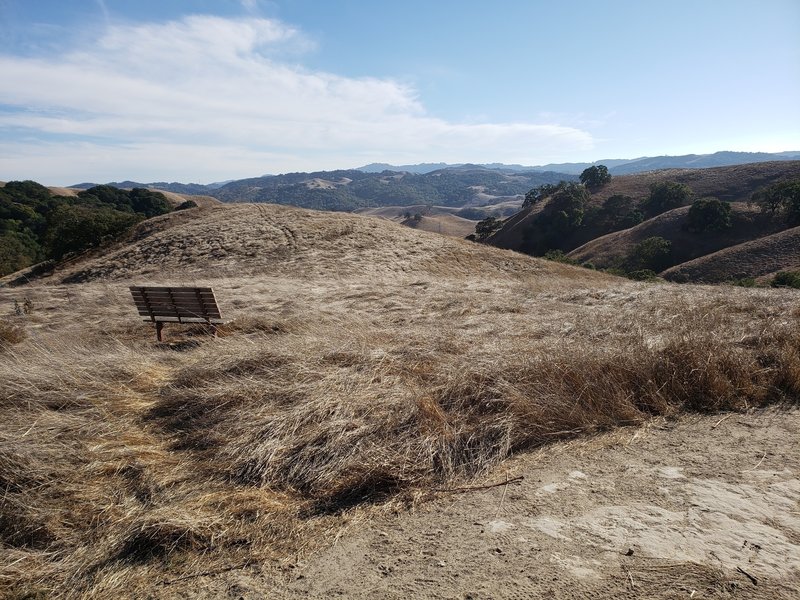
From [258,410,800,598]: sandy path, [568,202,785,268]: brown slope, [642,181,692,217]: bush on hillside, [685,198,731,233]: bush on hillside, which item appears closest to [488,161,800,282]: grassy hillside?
[568,202,785,268]: brown slope

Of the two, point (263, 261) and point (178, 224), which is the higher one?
point (178, 224)

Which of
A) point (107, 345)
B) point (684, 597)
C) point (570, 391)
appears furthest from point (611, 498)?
point (107, 345)

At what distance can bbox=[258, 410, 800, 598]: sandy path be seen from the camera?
6.56 ft

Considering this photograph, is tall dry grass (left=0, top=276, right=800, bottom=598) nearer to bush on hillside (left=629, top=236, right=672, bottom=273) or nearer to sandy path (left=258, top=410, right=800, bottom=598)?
sandy path (left=258, top=410, right=800, bottom=598)

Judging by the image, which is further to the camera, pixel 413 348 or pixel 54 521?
pixel 413 348

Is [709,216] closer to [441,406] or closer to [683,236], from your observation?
[683,236]

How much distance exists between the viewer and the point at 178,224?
23.0 m

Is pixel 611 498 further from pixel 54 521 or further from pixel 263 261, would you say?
pixel 263 261

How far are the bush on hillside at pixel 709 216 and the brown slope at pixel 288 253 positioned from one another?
125 feet

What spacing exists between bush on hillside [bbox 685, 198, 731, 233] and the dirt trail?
54.7 meters

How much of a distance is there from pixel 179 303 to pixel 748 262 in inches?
1687

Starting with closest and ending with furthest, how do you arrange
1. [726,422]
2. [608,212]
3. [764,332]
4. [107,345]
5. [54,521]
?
[54,521], [726,422], [764,332], [107,345], [608,212]

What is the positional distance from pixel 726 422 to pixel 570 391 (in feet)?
3.80

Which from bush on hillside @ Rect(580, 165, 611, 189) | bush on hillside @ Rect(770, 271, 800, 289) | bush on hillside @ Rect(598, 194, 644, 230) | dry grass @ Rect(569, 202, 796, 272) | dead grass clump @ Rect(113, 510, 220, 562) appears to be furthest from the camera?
bush on hillside @ Rect(580, 165, 611, 189)
